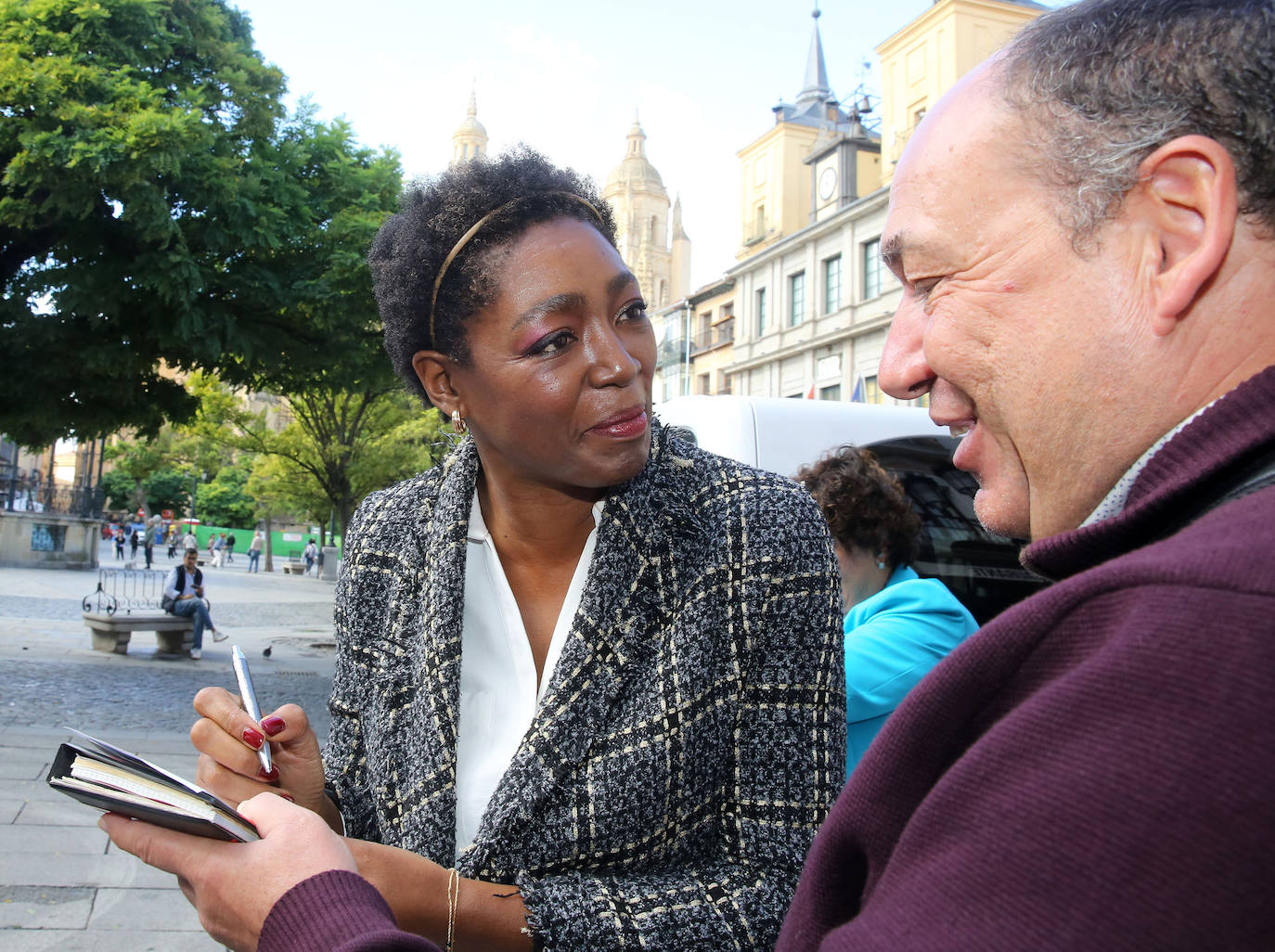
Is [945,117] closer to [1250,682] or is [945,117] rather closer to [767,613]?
[1250,682]

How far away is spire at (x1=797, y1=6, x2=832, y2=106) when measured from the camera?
4322 centimetres

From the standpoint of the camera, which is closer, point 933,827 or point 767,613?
point 933,827

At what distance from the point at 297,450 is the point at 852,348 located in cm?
1594

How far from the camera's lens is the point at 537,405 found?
2096 mm

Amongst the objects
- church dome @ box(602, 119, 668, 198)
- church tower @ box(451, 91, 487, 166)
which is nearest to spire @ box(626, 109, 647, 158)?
church dome @ box(602, 119, 668, 198)

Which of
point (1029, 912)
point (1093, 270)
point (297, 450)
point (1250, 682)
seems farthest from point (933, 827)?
point (297, 450)

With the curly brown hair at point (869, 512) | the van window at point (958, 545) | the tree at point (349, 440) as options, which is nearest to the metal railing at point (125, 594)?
the tree at point (349, 440)

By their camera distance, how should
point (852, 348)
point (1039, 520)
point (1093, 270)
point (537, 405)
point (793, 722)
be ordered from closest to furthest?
point (1093, 270) < point (1039, 520) < point (793, 722) < point (537, 405) < point (852, 348)

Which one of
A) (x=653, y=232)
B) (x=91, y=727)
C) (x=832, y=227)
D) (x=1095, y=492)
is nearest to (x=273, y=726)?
(x=1095, y=492)

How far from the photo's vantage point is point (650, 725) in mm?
1787

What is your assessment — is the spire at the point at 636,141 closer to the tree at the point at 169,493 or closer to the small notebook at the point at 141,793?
the tree at the point at 169,493

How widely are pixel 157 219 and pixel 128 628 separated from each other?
6.62 metres

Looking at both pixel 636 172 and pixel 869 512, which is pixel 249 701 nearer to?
pixel 869 512

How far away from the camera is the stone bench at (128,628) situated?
1269cm
